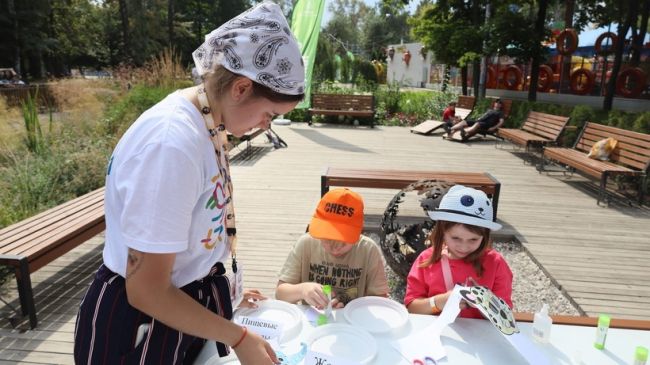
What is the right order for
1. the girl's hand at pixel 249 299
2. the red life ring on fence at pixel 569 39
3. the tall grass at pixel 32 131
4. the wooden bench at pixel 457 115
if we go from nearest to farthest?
the girl's hand at pixel 249 299 < the tall grass at pixel 32 131 < the wooden bench at pixel 457 115 < the red life ring on fence at pixel 569 39

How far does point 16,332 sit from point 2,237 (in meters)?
0.66

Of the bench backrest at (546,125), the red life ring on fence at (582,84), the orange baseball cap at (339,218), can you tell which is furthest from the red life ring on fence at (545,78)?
the orange baseball cap at (339,218)

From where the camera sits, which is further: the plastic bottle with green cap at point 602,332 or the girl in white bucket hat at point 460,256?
the girl in white bucket hat at point 460,256

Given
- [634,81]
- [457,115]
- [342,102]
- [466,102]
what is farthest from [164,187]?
[634,81]

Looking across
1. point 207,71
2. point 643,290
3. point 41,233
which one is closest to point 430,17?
point 643,290

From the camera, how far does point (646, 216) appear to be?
4.98 m

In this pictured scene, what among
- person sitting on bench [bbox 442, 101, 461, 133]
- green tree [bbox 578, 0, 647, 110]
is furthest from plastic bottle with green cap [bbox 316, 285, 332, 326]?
person sitting on bench [bbox 442, 101, 461, 133]

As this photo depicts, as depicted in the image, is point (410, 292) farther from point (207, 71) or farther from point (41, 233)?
point (41, 233)

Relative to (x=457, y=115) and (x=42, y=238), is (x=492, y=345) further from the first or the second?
(x=457, y=115)

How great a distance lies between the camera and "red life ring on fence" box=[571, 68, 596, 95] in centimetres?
1373

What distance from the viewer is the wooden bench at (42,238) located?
2.50 metres

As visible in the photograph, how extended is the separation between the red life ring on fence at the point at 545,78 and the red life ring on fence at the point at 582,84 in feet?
2.93

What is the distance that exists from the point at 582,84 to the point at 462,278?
15152 millimetres

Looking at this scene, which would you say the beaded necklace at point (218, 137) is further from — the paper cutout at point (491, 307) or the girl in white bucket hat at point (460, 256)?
the girl in white bucket hat at point (460, 256)
